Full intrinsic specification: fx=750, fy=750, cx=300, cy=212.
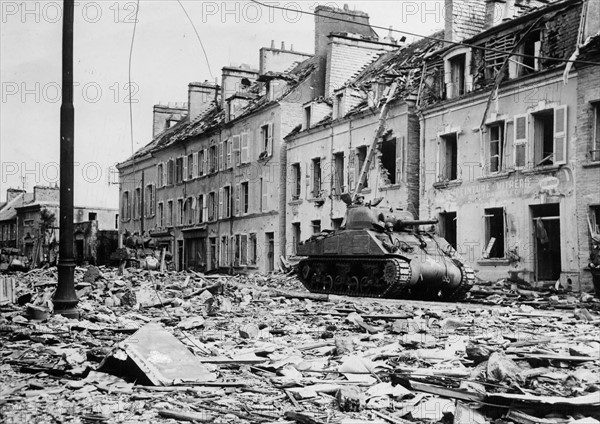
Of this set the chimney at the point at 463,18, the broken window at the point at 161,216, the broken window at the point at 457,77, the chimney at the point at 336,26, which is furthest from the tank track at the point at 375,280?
the broken window at the point at 161,216

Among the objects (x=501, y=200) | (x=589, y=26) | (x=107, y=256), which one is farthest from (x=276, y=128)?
(x=107, y=256)

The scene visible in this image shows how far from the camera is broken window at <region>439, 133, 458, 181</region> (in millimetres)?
26281

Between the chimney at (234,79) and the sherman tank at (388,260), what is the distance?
22.5 metres

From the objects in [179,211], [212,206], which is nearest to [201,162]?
[212,206]

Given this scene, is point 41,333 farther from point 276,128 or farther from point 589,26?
point 276,128

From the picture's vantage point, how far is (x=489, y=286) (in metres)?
23.3

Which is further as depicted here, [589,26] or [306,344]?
[589,26]

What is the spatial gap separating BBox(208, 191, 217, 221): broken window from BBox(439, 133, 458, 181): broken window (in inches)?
794

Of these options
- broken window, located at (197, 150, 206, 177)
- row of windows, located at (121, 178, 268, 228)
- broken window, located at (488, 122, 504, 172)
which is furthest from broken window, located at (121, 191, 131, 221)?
broken window, located at (488, 122, 504, 172)

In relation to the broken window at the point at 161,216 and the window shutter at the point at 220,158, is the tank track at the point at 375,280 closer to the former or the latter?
the window shutter at the point at 220,158

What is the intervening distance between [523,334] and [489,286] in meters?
12.0

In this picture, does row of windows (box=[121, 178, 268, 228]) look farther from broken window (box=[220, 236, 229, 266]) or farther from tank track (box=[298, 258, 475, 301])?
tank track (box=[298, 258, 475, 301])

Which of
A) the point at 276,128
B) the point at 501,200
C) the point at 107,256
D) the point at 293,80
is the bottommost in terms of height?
the point at 107,256

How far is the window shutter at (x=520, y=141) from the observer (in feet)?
74.5
